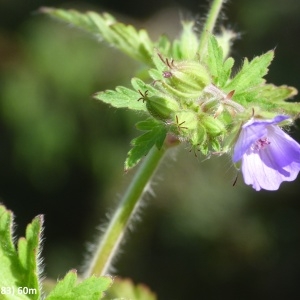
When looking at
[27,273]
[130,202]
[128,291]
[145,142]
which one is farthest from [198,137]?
[128,291]

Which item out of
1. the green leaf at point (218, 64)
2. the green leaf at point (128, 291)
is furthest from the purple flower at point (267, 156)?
the green leaf at point (128, 291)

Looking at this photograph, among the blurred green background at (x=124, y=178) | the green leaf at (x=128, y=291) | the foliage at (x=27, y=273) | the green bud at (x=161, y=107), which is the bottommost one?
the blurred green background at (x=124, y=178)

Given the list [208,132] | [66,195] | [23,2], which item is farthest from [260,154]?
[23,2]

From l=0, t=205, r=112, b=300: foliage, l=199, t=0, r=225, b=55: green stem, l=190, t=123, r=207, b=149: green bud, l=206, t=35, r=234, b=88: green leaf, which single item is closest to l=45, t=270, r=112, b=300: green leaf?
l=0, t=205, r=112, b=300: foliage

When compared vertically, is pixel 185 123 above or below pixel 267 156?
above

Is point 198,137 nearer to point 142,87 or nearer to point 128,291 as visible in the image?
point 142,87

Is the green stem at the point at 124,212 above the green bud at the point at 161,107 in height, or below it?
below

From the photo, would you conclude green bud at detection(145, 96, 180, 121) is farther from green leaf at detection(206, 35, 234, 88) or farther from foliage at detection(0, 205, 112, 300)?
foliage at detection(0, 205, 112, 300)

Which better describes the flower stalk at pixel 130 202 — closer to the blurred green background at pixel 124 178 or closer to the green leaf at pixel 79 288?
the green leaf at pixel 79 288
